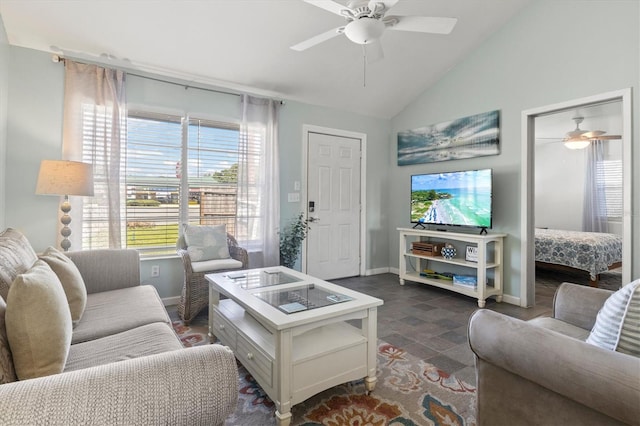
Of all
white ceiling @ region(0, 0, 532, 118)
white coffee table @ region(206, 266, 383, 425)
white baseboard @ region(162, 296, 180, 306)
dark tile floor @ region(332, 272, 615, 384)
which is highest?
white ceiling @ region(0, 0, 532, 118)

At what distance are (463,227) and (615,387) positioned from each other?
337cm

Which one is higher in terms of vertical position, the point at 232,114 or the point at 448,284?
the point at 232,114

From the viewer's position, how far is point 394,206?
512 cm

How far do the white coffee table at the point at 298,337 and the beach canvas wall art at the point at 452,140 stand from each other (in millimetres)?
2779

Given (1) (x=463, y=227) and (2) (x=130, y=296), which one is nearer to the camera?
(2) (x=130, y=296)

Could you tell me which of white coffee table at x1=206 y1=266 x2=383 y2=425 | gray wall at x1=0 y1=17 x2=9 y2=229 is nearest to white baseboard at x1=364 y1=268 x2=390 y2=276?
white coffee table at x1=206 y1=266 x2=383 y2=425

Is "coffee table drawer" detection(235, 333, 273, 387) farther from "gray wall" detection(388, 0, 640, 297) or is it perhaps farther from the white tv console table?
"gray wall" detection(388, 0, 640, 297)

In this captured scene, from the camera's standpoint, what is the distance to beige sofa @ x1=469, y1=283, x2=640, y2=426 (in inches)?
36.6

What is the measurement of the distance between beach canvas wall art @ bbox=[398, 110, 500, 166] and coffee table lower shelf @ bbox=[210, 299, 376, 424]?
2.93 meters

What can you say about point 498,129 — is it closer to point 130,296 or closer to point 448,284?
point 448,284

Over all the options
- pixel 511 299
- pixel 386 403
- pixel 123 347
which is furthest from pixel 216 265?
pixel 511 299

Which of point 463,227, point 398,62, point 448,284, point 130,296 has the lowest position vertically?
point 448,284

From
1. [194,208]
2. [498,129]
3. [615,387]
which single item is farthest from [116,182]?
[498,129]

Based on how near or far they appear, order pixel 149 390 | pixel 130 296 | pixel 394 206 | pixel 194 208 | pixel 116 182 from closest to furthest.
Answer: pixel 149 390 < pixel 130 296 < pixel 116 182 < pixel 194 208 < pixel 394 206
